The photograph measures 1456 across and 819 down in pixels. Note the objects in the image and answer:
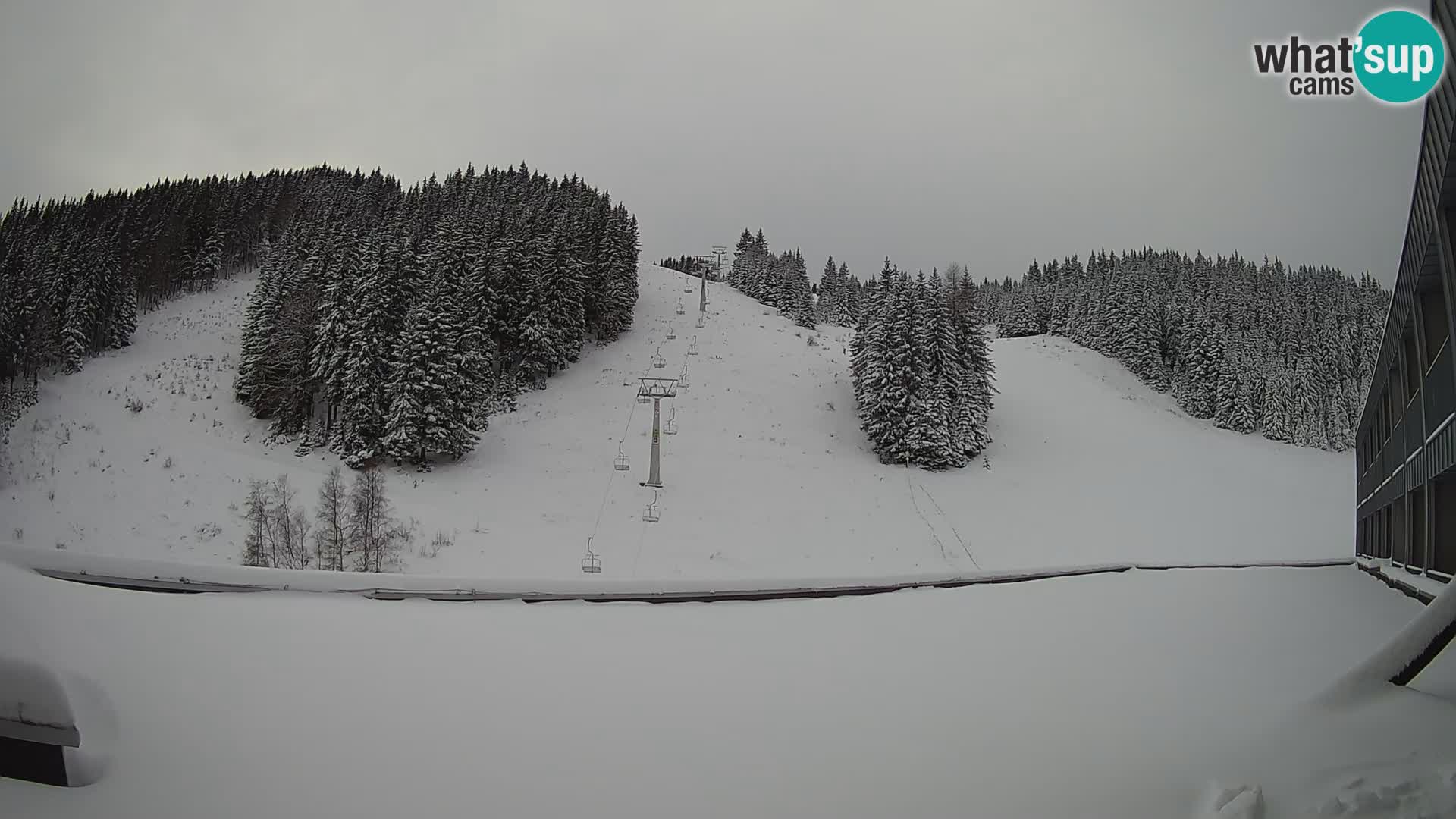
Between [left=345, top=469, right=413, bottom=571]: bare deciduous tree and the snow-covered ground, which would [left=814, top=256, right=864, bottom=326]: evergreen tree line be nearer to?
[left=345, top=469, right=413, bottom=571]: bare deciduous tree

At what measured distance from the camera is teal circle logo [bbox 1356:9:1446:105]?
6.60m

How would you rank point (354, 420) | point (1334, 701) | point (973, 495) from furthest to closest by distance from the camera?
point (973, 495)
point (354, 420)
point (1334, 701)

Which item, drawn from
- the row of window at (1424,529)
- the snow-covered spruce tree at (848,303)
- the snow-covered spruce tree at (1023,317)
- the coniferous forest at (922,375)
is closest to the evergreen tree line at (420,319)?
the coniferous forest at (922,375)

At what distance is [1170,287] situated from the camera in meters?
85.6

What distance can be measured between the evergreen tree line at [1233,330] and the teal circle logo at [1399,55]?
3815 cm

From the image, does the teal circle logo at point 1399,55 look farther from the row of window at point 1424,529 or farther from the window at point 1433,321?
the row of window at point 1424,529

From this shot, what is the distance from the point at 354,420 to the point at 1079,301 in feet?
269

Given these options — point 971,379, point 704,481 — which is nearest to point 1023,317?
point 971,379

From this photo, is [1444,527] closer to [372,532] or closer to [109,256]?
[372,532]

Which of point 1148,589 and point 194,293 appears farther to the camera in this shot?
point 194,293

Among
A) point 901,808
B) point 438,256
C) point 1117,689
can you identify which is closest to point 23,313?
point 901,808

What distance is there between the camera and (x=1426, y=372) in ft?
31.9

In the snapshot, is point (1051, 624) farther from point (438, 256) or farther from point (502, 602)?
point (438, 256)

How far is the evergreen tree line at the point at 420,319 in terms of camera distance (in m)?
31.2
